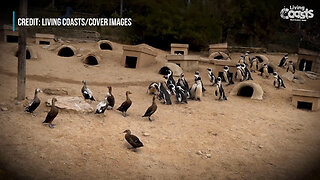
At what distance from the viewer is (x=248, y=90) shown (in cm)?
986

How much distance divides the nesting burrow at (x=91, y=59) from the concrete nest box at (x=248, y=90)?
5464mm

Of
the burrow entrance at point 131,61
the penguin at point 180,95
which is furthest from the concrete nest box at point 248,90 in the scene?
the burrow entrance at point 131,61

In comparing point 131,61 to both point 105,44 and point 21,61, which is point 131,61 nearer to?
point 105,44

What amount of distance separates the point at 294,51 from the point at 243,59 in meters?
4.67

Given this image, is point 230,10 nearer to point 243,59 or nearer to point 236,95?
point 236,95

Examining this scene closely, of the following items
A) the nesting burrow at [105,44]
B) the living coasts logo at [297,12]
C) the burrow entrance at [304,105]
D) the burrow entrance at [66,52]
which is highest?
the living coasts logo at [297,12]

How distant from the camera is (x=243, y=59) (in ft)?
44.1

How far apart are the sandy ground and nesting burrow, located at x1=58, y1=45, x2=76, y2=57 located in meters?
3.98

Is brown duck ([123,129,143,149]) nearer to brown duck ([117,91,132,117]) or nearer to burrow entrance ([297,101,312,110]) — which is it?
brown duck ([117,91,132,117])

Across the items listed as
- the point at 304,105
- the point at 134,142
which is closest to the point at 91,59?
the point at 304,105

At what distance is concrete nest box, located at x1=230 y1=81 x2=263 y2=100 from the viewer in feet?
29.9

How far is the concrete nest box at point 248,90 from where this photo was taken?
912 cm

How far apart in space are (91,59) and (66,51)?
1.67m

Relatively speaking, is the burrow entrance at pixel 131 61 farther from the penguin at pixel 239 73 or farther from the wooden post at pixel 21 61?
the wooden post at pixel 21 61
